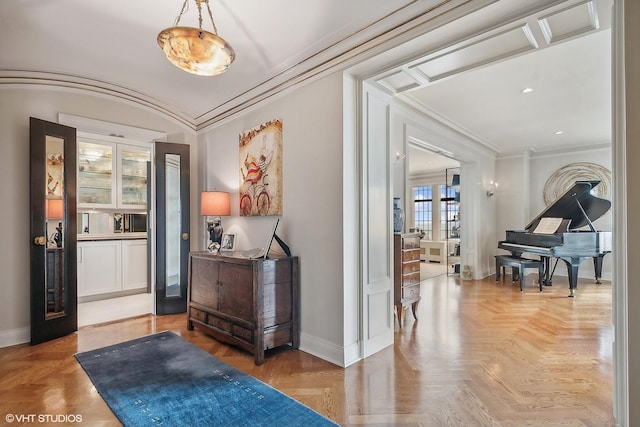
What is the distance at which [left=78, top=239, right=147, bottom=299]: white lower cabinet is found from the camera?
485cm

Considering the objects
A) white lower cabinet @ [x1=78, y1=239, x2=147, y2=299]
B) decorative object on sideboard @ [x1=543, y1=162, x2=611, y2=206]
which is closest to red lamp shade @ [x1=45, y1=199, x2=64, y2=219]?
white lower cabinet @ [x1=78, y1=239, x2=147, y2=299]

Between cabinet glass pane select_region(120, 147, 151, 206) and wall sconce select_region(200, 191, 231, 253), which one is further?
cabinet glass pane select_region(120, 147, 151, 206)

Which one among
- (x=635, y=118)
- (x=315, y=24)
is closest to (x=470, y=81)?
(x=315, y=24)

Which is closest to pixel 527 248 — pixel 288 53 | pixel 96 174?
pixel 288 53

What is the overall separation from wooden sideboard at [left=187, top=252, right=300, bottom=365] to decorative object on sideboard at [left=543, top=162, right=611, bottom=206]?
672 cm

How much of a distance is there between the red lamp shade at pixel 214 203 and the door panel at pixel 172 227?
688 mm

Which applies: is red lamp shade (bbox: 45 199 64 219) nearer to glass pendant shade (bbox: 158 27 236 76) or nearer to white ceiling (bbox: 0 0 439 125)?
white ceiling (bbox: 0 0 439 125)

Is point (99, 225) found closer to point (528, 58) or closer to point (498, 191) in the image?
point (528, 58)

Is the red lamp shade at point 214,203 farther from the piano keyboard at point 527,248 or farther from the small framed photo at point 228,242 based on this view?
the piano keyboard at point 527,248

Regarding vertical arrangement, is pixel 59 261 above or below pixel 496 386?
above

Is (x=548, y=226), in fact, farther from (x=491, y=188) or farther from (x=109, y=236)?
→ (x=109, y=236)

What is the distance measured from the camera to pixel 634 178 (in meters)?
1.55

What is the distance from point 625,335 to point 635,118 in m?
1.04

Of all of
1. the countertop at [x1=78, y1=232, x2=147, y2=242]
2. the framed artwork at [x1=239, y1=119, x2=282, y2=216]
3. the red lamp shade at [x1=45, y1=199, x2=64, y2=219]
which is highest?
the framed artwork at [x1=239, y1=119, x2=282, y2=216]
